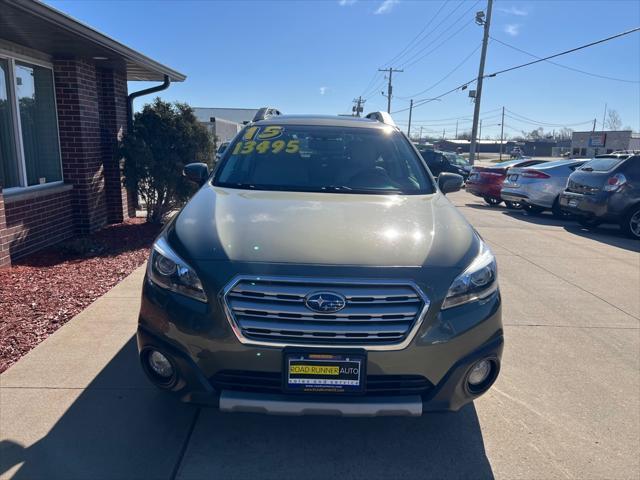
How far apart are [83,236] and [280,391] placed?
5963mm

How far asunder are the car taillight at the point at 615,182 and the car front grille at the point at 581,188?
19 cm

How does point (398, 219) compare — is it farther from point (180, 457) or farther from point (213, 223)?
point (180, 457)

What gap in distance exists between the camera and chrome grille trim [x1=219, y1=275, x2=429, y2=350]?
2.29 meters

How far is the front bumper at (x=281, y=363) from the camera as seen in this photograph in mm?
2287

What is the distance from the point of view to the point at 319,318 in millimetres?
2293

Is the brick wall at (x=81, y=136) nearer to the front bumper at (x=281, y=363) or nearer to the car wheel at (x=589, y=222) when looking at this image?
the front bumper at (x=281, y=363)

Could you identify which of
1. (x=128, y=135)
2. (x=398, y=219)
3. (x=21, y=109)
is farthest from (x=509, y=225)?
(x=21, y=109)

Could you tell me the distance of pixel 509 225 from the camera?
10648 mm

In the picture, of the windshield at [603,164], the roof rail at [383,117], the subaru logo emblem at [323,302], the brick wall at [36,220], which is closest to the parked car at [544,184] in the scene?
the windshield at [603,164]

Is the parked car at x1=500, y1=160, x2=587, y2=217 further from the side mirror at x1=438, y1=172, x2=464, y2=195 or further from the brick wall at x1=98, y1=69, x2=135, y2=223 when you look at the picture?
the brick wall at x1=98, y1=69, x2=135, y2=223

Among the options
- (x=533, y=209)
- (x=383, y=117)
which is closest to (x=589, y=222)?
(x=533, y=209)

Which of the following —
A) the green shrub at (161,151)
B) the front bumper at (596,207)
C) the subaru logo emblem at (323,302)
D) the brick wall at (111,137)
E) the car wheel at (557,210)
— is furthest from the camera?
the car wheel at (557,210)

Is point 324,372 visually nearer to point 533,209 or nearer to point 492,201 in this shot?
point 533,209

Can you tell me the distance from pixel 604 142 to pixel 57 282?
172 feet
